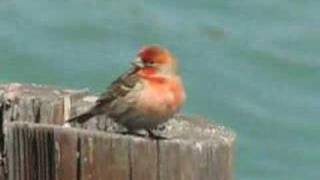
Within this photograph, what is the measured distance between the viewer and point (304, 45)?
41.1ft

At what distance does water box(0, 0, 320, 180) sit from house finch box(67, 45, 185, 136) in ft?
11.4

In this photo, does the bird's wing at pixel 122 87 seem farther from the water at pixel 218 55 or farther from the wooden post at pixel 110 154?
the water at pixel 218 55

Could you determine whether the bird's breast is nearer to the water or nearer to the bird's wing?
the bird's wing

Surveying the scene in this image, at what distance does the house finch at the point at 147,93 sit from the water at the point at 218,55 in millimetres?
3486

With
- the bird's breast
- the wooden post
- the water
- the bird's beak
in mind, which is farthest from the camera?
the water

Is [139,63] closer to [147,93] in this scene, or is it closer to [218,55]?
[147,93]

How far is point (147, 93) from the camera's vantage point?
6.43 metres

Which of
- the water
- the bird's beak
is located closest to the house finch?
the bird's beak

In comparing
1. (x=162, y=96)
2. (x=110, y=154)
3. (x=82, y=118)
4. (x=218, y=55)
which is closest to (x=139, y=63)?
(x=162, y=96)

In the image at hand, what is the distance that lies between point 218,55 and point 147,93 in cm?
566

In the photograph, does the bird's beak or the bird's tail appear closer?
the bird's tail

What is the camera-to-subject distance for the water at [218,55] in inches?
414

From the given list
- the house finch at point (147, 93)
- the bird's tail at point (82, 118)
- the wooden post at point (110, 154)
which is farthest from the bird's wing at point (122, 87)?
the wooden post at point (110, 154)

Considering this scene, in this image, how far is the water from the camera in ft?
34.5
